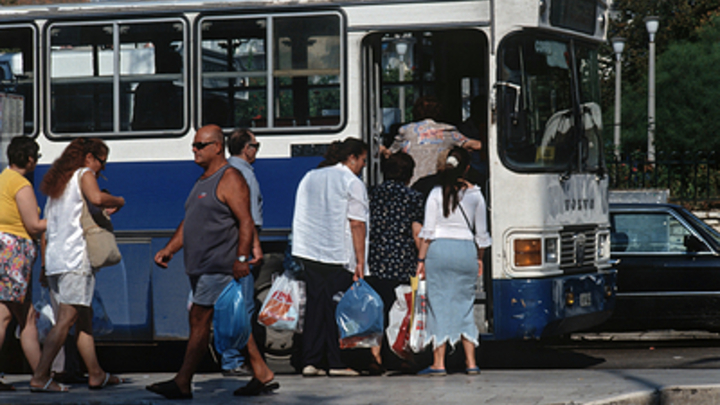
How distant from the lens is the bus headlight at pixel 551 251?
766 cm

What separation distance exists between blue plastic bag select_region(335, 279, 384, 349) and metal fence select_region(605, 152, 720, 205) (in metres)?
10.5

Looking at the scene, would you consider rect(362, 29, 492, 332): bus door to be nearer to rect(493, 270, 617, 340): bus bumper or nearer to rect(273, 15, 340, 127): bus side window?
rect(273, 15, 340, 127): bus side window

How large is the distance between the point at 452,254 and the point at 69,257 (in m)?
2.96

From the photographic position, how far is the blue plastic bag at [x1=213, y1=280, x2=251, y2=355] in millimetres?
6258

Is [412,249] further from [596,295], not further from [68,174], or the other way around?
[68,174]

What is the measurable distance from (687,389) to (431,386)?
6.04 ft

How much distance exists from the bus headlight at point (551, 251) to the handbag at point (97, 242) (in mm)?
3436

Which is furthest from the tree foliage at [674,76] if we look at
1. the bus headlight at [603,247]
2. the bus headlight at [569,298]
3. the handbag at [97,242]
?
the handbag at [97,242]

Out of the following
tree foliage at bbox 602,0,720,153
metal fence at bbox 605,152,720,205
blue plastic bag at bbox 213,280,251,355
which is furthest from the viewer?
tree foliage at bbox 602,0,720,153

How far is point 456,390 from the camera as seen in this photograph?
682 centimetres

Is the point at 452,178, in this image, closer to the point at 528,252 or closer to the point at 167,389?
the point at 528,252

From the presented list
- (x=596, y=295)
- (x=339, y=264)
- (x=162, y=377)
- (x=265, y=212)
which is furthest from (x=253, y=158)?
(x=596, y=295)

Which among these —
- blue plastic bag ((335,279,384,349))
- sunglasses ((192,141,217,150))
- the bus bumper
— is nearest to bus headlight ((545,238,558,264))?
the bus bumper

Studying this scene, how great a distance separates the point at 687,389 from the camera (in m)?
6.55
